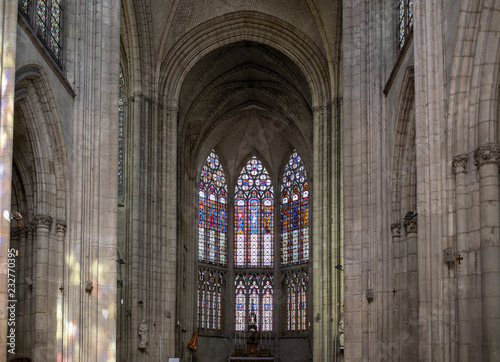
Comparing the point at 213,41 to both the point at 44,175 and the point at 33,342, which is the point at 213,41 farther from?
the point at 33,342

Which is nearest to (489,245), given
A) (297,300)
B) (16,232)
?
(16,232)

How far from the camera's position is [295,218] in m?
49.0

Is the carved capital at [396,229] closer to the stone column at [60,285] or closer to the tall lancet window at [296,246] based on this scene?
the stone column at [60,285]

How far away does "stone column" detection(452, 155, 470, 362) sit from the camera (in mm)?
14789

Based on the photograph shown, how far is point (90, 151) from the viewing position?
21781 millimetres

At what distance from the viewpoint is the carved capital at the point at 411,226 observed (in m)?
19.7

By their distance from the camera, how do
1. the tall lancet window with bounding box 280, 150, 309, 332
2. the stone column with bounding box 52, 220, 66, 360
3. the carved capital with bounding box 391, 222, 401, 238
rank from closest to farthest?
1. the stone column with bounding box 52, 220, 66, 360
2. the carved capital with bounding box 391, 222, 401, 238
3. the tall lancet window with bounding box 280, 150, 309, 332

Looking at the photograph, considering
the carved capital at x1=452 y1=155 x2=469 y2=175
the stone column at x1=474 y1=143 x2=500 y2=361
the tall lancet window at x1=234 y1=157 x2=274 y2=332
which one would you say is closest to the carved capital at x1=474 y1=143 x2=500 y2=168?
the stone column at x1=474 y1=143 x2=500 y2=361

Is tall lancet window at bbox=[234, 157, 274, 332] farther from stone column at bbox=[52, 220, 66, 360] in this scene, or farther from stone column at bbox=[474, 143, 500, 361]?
stone column at bbox=[474, 143, 500, 361]

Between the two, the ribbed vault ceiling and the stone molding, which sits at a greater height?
the ribbed vault ceiling

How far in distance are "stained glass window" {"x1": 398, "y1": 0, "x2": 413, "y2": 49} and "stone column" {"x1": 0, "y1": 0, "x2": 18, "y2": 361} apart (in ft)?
30.3

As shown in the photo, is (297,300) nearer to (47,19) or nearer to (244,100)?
(244,100)

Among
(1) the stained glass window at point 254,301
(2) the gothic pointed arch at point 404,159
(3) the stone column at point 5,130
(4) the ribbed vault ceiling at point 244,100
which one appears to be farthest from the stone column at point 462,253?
(1) the stained glass window at point 254,301

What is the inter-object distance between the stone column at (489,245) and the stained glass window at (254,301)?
34274 millimetres
